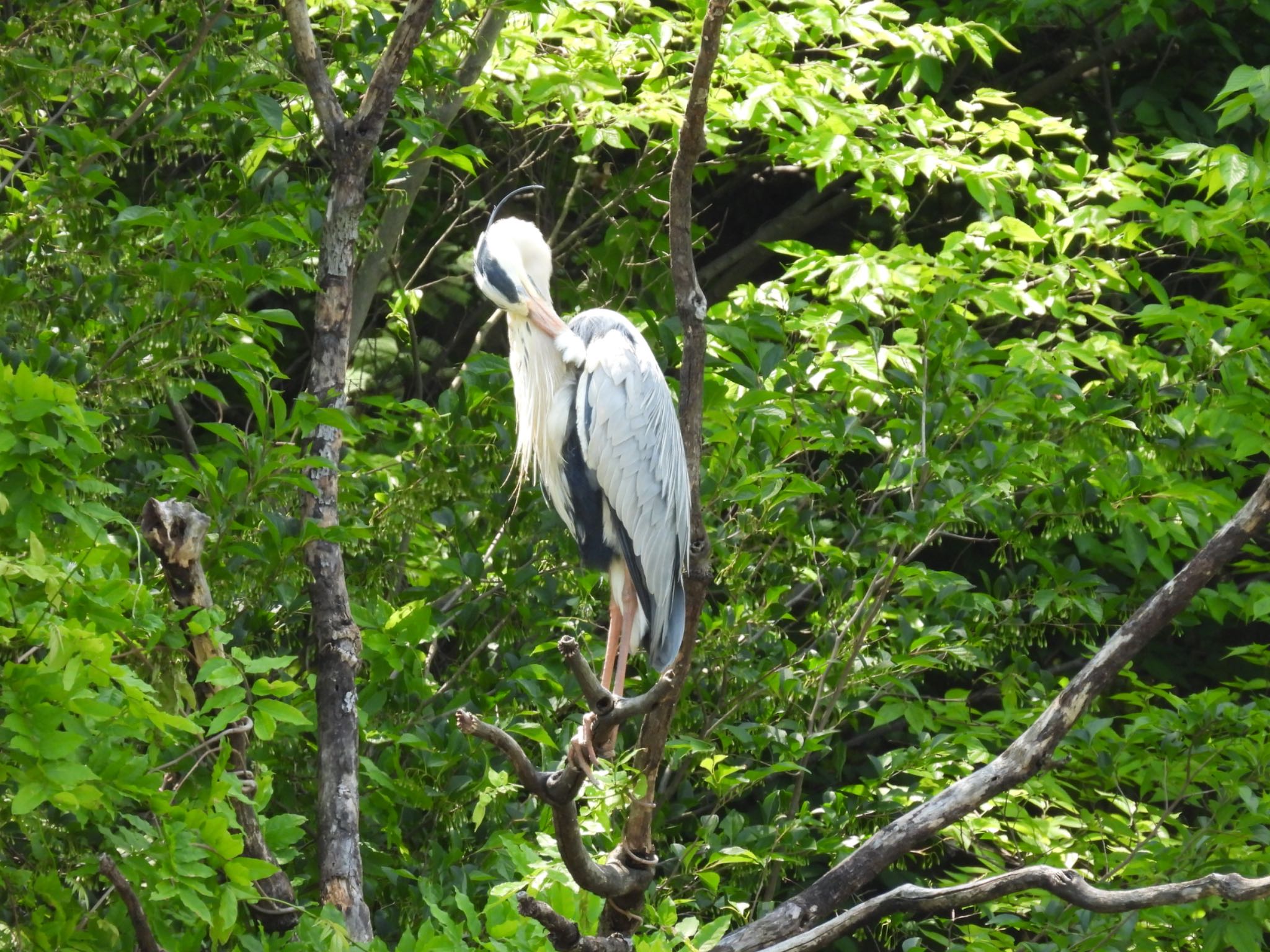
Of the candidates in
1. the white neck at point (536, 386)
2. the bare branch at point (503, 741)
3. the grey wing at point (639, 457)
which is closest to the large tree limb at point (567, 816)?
the bare branch at point (503, 741)

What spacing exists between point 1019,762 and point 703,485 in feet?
3.46

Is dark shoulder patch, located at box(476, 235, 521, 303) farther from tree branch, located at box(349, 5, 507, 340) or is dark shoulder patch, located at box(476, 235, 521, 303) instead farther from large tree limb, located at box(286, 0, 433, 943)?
tree branch, located at box(349, 5, 507, 340)

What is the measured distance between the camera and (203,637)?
276cm

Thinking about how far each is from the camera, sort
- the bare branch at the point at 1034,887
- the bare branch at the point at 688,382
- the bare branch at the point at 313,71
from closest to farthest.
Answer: the bare branch at the point at 688,382
the bare branch at the point at 1034,887
the bare branch at the point at 313,71

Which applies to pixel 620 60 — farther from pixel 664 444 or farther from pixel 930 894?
pixel 930 894

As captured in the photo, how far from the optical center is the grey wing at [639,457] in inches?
130

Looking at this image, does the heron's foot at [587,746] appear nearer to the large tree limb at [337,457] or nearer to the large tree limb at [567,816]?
the large tree limb at [567,816]

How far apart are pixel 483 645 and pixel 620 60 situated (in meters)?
1.89

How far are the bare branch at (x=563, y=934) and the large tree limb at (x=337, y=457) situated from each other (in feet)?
1.87

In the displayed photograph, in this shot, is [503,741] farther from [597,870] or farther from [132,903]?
[132,903]

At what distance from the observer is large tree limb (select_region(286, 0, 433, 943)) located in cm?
322

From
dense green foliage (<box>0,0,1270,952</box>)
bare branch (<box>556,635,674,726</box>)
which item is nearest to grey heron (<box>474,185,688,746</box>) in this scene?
dense green foliage (<box>0,0,1270,952</box>)

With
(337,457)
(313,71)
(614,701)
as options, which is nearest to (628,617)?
(614,701)

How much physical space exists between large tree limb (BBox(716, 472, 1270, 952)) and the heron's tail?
2.01 ft
